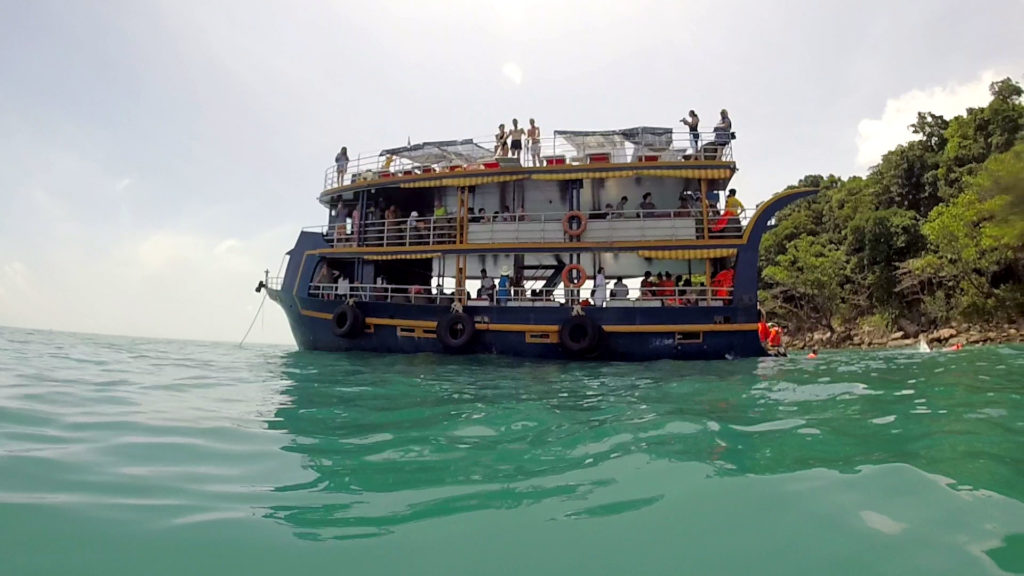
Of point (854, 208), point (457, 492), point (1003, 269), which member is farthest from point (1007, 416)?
point (854, 208)

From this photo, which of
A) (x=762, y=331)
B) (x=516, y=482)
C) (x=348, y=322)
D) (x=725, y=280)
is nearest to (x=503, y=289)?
(x=348, y=322)

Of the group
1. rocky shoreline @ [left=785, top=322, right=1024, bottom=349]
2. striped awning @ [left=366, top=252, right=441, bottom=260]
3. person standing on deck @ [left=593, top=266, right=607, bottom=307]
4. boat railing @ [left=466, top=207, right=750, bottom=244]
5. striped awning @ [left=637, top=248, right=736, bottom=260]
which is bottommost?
rocky shoreline @ [left=785, top=322, right=1024, bottom=349]

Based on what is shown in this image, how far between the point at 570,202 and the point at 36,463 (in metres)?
9.80

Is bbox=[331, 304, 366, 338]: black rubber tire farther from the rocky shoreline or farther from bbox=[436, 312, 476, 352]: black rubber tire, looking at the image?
the rocky shoreline

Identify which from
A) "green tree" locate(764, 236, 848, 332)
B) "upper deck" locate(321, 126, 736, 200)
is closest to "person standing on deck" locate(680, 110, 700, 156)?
"upper deck" locate(321, 126, 736, 200)

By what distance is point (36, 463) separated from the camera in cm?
334

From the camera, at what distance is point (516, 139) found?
12.4 meters

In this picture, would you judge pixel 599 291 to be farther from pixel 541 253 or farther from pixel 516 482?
pixel 516 482

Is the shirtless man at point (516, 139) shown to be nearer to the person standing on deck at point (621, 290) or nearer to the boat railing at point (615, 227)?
the boat railing at point (615, 227)

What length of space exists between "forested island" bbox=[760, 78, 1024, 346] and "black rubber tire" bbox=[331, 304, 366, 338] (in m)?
19.1

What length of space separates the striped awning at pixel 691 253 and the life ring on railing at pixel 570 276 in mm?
1132

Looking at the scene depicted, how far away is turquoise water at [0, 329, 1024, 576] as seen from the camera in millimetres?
2275

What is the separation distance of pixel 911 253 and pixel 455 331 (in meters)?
24.3

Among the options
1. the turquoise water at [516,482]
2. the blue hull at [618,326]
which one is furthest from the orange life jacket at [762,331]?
the turquoise water at [516,482]
